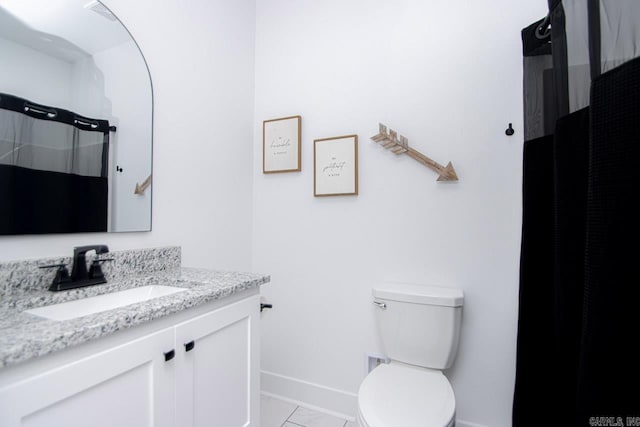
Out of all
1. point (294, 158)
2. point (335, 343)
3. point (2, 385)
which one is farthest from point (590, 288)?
point (294, 158)

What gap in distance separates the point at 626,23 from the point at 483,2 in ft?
3.74

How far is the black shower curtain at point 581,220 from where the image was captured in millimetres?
517

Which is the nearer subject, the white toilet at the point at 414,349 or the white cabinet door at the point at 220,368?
the white cabinet door at the point at 220,368

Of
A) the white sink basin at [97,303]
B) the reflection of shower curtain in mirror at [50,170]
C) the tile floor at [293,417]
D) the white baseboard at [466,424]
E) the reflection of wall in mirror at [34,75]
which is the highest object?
the reflection of wall in mirror at [34,75]

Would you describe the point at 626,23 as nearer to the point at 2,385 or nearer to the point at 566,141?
the point at 566,141

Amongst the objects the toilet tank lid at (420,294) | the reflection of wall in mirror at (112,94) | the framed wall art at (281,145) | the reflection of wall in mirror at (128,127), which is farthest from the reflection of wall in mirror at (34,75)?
the toilet tank lid at (420,294)

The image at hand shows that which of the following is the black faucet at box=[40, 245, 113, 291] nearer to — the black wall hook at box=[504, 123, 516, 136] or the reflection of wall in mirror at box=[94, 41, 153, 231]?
the reflection of wall in mirror at box=[94, 41, 153, 231]

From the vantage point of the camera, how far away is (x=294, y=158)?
1.89 m

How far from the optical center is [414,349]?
143cm

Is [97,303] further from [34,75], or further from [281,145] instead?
[281,145]

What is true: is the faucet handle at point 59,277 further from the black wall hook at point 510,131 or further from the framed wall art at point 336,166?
the black wall hook at point 510,131

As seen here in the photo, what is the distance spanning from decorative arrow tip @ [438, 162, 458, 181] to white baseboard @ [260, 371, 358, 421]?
1.32 m

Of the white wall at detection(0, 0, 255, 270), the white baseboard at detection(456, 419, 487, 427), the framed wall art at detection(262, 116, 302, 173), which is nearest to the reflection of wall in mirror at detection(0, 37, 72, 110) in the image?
the white wall at detection(0, 0, 255, 270)

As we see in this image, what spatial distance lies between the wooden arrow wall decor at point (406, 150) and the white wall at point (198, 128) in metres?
0.91
